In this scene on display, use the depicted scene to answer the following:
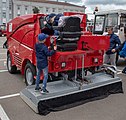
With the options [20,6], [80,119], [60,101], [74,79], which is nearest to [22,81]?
[74,79]

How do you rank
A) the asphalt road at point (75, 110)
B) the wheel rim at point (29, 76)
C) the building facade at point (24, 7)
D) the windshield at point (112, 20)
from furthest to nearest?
the building facade at point (24, 7) < the windshield at point (112, 20) < the wheel rim at point (29, 76) < the asphalt road at point (75, 110)

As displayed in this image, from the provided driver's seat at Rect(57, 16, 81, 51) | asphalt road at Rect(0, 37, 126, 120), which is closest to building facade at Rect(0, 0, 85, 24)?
asphalt road at Rect(0, 37, 126, 120)

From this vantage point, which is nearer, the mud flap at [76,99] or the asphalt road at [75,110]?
the asphalt road at [75,110]

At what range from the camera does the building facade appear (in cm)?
6494

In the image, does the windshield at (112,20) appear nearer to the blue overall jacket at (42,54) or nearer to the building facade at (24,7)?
the blue overall jacket at (42,54)

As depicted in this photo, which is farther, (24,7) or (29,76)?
(24,7)

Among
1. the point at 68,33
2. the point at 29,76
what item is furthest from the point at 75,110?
the point at 29,76

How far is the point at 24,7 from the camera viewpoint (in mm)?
75688

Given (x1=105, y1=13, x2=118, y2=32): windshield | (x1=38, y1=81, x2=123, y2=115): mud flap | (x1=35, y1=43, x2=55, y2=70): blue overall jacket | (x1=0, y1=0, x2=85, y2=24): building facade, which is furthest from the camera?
(x1=0, y1=0, x2=85, y2=24): building facade

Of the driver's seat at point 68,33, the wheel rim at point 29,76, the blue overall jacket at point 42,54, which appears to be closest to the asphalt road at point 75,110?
the wheel rim at point 29,76

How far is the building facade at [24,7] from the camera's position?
213 feet

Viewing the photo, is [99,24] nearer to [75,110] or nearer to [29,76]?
[29,76]

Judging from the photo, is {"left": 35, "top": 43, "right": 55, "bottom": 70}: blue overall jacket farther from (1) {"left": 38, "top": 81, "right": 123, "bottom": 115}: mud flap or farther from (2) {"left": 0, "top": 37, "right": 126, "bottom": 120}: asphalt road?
(2) {"left": 0, "top": 37, "right": 126, "bottom": 120}: asphalt road

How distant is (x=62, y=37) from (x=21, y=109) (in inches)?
70.8
